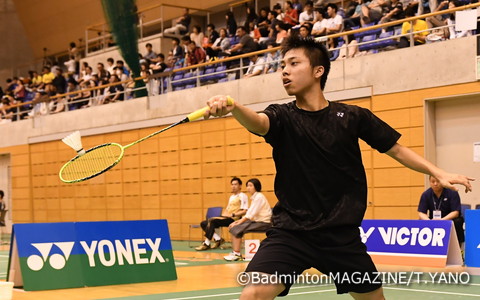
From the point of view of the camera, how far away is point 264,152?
56.3 ft

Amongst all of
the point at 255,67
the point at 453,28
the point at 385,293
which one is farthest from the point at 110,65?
the point at 385,293

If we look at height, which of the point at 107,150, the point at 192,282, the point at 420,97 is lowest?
the point at 192,282

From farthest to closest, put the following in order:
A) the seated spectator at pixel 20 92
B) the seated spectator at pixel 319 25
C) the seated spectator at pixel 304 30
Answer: the seated spectator at pixel 20 92, the seated spectator at pixel 319 25, the seated spectator at pixel 304 30

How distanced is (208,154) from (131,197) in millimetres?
3618

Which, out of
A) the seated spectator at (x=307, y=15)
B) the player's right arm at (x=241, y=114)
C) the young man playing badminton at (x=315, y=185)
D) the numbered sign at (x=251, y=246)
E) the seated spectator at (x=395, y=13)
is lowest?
the numbered sign at (x=251, y=246)

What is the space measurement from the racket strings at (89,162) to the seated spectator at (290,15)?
43.9 ft

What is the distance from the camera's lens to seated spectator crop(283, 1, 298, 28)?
60.1ft

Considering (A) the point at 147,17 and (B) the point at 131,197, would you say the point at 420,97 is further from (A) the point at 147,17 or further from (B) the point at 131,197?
→ (A) the point at 147,17

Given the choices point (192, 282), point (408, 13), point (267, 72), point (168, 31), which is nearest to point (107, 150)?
point (192, 282)

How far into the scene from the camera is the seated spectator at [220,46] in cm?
1992

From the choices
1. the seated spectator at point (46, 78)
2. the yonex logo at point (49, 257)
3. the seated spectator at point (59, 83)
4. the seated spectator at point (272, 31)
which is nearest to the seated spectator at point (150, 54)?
the seated spectator at point (59, 83)

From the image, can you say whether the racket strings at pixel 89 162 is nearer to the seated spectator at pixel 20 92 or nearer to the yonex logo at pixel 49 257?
the yonex logo at pixel 49 257

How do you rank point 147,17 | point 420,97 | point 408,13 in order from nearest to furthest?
point 420,97 → point 408,13 → point 147,17

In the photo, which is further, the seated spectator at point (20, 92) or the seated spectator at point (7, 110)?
the seated spectator at point (20, 92)
